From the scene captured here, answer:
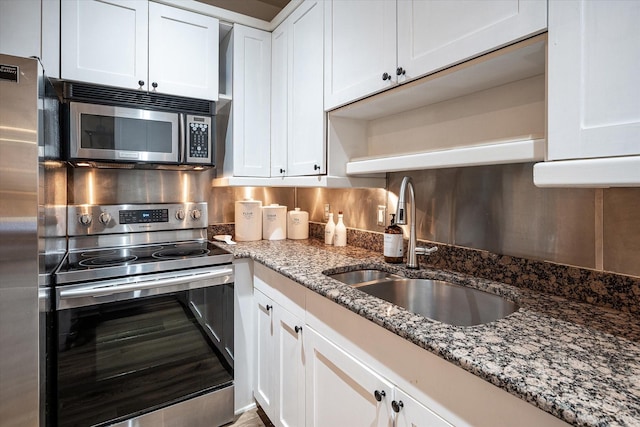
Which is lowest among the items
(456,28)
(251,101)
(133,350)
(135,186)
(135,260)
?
(133,350)

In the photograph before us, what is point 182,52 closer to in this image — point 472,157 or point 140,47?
point 140,47

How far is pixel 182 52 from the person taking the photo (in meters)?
1.99

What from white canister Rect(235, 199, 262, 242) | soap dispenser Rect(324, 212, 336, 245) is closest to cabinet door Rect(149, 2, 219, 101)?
white canister Rect(235, 199, 262, 242)

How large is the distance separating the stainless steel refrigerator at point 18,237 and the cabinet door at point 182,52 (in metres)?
0.77

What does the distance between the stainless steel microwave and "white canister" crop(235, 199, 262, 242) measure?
0.39 m

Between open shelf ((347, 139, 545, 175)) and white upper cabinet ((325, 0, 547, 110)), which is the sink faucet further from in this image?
white upper cabinet ((325, 0, 547, 110))

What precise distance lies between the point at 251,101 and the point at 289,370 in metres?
1.66

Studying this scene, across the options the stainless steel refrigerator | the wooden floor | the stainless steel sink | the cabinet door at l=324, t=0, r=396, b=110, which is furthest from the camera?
the wooden floor

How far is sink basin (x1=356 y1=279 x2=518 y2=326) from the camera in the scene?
1.26 m

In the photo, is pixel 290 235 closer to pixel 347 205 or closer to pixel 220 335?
pixel 347 205

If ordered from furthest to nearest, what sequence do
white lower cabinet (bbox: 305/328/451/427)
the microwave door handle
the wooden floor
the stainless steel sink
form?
the microwave door handle → the wooden floor → the stainless steel sink → white lower cabinet (bbox: 305/328/451/427)

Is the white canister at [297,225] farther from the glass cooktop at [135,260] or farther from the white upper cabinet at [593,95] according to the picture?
the white upper cabinet at [593,95]

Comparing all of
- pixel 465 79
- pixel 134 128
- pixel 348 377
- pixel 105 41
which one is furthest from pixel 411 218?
pixel 105 41

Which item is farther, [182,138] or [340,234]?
[340,234]
